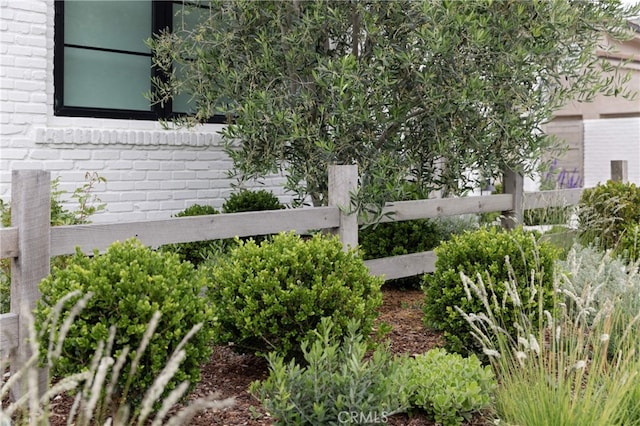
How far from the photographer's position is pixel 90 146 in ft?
20.0

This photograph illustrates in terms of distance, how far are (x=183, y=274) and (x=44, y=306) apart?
2.11 ft

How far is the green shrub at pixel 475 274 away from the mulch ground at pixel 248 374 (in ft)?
1.07

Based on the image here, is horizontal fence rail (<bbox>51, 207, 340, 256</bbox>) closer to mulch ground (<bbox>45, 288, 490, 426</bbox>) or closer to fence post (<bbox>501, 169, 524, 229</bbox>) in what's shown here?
mulch ground (<bbox>45, 288, 490, 426</bbox>)

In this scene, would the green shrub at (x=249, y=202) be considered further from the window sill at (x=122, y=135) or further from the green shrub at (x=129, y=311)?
the green shrub at (x=129, y=311)

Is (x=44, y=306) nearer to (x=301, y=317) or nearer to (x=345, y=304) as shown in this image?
(x=301, y=317)

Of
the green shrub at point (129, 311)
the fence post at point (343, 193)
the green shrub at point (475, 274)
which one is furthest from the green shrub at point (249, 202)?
the green shrub at point (129, 311)

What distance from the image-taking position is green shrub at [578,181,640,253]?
725cm

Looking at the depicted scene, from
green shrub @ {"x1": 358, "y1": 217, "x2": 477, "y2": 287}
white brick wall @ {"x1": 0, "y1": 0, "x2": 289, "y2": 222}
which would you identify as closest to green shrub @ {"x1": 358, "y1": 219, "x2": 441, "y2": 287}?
green shrub @ {"x1": 358, "y1": 217, "x2": 477, "y2": 287}

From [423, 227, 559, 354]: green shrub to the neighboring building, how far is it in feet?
39.4

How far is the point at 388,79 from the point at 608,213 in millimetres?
3342

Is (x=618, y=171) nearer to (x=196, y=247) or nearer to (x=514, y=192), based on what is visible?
(x=514, y=192)

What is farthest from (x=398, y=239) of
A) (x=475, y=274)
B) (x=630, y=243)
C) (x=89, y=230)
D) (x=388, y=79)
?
(x=89, y=230)

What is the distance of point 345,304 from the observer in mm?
3934

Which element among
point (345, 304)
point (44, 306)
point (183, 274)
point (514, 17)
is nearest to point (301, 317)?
point (345, 304)
